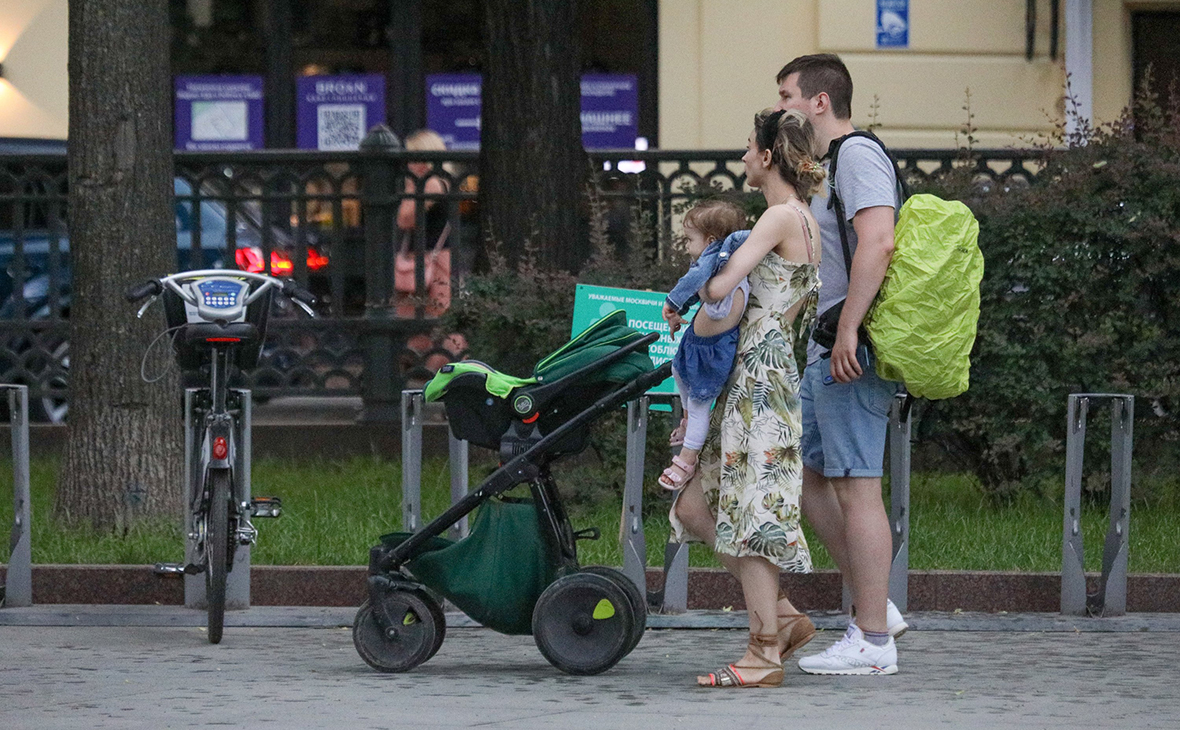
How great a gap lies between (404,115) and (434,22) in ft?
2.60

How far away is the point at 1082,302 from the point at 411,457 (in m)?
3.16

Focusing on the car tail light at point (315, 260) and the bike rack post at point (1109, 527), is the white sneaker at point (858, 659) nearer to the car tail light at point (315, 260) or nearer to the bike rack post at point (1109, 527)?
the bike rack post at point (1109, 527)

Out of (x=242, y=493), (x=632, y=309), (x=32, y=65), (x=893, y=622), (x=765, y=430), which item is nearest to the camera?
(x=765, y=430)

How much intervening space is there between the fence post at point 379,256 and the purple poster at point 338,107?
3170 mm

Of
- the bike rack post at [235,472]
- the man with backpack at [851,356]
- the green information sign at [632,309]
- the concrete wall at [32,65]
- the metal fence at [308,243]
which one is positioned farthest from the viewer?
the concrete wall at [32,65]

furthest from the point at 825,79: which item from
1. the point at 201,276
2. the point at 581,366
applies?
the point at 201,276

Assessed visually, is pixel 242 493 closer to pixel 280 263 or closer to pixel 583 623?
pixel 583 623

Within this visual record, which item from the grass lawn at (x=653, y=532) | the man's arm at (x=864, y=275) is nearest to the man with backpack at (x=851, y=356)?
the man's arm at (x=864, y=275)

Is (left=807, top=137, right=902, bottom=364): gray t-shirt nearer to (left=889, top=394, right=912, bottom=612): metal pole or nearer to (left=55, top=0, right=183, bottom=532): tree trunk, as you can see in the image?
(left=889, top=394, right=912, bottom=612): metal pole

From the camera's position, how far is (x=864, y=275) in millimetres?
5316

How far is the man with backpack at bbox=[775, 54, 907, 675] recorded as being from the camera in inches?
210

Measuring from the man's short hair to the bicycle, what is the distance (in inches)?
76.5

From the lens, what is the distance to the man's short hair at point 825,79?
5.51m

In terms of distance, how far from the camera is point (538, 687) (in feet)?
17.6
